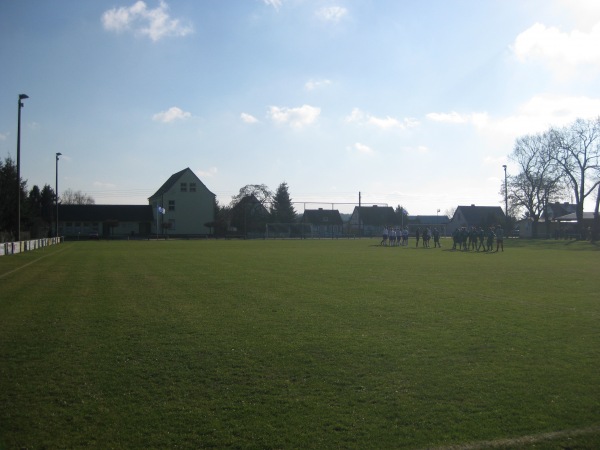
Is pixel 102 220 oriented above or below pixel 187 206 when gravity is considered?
below

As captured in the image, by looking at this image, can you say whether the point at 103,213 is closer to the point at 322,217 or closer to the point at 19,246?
the point at 322,217

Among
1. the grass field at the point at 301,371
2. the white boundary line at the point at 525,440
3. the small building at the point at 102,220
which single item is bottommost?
the white boundary line at the point at 525,440

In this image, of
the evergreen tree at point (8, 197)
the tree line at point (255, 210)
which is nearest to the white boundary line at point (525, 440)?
the evergreen tree at point (8, 197)

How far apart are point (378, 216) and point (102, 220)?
1792 inches

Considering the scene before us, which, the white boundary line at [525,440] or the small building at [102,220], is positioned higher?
the small building at [102,220]

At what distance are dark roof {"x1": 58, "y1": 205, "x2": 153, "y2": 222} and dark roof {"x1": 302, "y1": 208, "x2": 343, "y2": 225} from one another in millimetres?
28766

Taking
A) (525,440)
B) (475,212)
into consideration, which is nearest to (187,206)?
(475,212)

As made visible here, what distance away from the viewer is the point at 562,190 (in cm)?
6888

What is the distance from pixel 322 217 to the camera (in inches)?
3984

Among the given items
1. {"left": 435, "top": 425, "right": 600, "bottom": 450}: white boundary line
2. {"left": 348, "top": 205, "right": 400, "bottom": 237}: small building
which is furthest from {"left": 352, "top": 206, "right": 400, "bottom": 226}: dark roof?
{"left": 435, "top": 425, "right": 600, "bottom": 450}: white boundary line

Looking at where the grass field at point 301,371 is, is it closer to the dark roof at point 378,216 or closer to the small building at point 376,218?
the small building at point 376,218

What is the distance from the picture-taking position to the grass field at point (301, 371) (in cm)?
476

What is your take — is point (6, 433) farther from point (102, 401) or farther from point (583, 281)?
point (583, 281)

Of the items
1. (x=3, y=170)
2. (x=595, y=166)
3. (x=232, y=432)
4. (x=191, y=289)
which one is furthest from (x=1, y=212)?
(x=595, y=166)
